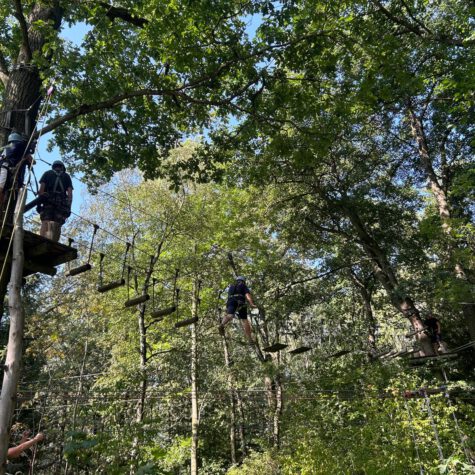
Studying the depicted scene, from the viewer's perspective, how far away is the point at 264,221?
13.5 m

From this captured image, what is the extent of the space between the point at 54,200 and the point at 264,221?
8.71 meters

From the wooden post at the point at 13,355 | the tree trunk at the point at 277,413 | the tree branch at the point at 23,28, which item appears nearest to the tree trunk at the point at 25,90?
the tree branch at the point at 23,28

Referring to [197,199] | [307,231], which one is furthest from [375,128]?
[197,199]

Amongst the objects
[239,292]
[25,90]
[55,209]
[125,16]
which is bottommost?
[239,292]

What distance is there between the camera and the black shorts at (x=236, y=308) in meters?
7.38

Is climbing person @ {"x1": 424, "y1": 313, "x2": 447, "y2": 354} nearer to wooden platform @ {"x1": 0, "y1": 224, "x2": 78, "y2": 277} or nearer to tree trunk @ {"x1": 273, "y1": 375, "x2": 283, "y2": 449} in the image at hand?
tree trunk @ {"x1": 273, "y1": 375, "x2": 283, "y2": 449}

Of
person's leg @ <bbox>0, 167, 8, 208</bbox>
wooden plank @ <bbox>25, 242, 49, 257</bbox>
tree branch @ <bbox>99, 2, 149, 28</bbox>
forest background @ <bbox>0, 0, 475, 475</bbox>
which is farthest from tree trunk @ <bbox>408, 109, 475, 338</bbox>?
person's leg @ <bbox>0, 167, 8, 208</bbox>

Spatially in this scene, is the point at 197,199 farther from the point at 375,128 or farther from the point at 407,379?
the point at 407,379

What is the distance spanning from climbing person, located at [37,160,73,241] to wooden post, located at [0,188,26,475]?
84.6 inches

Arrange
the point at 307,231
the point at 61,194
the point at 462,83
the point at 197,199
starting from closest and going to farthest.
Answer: the point at 61,194, the point at 462,83, the point at 307,231, the point at 197,199

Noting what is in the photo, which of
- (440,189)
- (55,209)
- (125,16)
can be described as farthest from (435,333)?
(125,16)

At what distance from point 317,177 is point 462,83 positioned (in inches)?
216

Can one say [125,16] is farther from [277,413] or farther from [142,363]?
[277,413]

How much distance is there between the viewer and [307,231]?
13594mm
